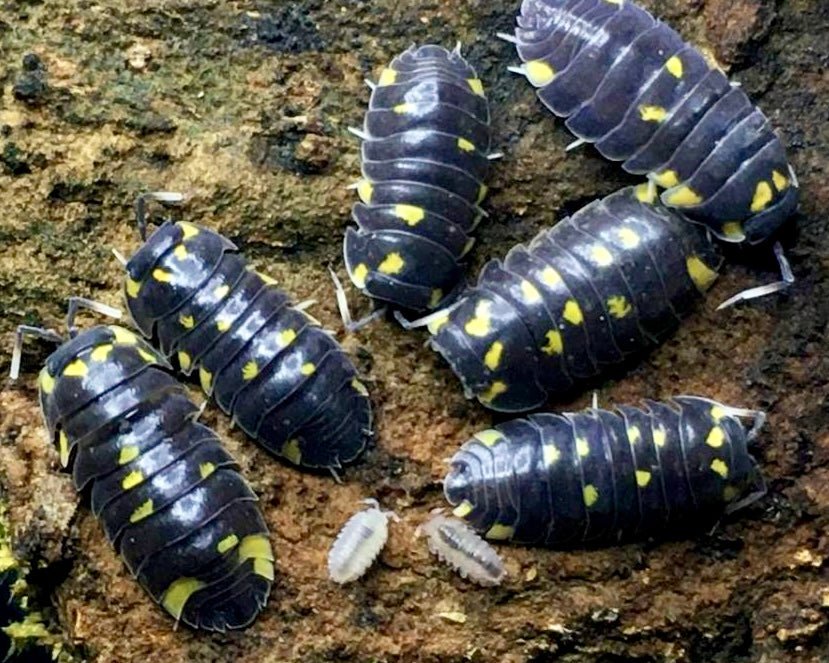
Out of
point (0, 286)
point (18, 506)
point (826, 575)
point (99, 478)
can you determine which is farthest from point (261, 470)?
point (826, 575)

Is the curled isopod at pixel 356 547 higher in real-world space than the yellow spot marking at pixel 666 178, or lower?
lower

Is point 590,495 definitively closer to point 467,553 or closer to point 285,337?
point 467,553

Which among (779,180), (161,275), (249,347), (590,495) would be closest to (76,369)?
(161,275)

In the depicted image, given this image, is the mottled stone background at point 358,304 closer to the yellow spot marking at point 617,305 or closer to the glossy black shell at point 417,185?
the glossy black shell at point 417,185

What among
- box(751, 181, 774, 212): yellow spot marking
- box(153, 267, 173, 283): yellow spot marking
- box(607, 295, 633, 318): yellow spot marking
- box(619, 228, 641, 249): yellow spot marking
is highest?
box(751, 181, 774, 212): yellow spot marking

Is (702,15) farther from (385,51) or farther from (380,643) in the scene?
(380,643)

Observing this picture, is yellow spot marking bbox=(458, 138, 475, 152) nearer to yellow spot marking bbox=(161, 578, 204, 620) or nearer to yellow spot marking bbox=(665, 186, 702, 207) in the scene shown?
yellow spot marking bbox=(665, 186, 702, 207)

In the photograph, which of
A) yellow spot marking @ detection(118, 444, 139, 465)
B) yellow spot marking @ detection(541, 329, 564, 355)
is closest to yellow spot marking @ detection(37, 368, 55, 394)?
yellow spot marking @ detection(118, 444, 139, 465)

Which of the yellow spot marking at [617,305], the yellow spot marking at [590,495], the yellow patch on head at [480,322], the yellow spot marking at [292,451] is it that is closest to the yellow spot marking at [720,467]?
the yellow spot marking at [590,495]
